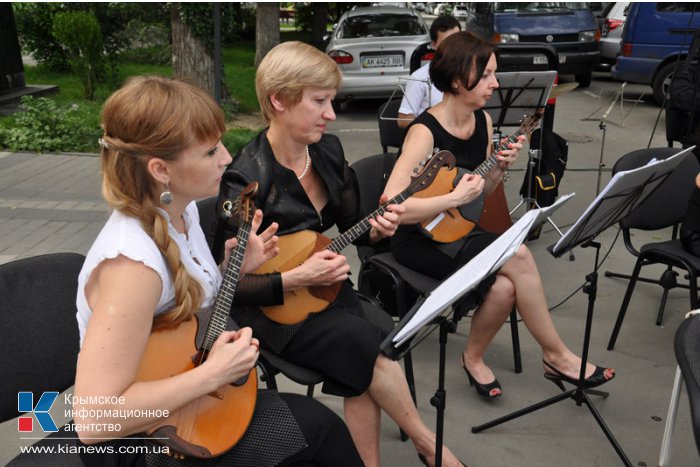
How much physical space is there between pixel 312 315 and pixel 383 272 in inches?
32.1

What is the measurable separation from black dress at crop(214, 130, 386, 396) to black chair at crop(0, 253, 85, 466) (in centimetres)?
54

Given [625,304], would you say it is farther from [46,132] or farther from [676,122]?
[46,132]

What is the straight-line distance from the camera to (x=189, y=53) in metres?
9.31

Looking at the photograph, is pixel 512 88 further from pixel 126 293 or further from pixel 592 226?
pixel 126 293

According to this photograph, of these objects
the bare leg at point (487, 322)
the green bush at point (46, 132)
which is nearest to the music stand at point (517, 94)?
the bare leg at point (487, 322)

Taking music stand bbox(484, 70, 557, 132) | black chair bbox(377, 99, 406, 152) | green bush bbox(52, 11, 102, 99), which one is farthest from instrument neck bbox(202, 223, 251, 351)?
green bush bbox(52, 11, 102, 99)

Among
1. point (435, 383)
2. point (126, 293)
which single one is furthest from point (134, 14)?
point (126, 293)

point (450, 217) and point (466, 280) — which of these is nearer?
point (466, 280)

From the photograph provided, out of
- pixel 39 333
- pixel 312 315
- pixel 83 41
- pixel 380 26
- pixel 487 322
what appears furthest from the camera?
pixel 83 41

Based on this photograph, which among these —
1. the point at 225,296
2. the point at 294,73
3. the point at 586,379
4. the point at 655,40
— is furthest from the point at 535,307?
the point at 655,40

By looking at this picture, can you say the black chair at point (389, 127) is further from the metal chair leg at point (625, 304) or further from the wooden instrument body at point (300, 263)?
the wooden instrument body at point (300, 263)

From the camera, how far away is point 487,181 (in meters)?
3.34

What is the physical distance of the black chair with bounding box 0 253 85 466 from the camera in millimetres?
1918

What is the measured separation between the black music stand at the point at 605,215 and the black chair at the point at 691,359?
1.76ft
